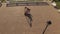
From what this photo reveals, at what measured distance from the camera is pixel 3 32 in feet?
32.6

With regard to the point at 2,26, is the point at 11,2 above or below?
below

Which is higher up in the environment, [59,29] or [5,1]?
[59,29]

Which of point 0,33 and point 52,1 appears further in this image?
point 52,1

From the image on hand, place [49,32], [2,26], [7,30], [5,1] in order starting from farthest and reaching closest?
[5,1] < [2,26] < [7,30] < [49,32]

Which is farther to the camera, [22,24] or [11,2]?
[11,2]

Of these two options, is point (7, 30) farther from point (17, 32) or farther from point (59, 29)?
point (59, 29)

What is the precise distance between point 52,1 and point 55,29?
1403 centimetres

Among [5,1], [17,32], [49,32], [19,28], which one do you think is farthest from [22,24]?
[5,1]

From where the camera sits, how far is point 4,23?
1179 cm

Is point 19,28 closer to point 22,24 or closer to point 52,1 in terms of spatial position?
point 22,24

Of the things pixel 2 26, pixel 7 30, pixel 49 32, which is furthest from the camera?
pixel 2 26

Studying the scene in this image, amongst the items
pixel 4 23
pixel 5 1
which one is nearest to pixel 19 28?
pixel 4 23

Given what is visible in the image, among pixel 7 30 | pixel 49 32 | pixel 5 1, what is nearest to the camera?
pixel 49 32

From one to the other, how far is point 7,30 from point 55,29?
2706mm
